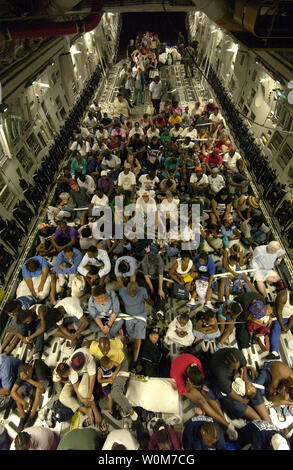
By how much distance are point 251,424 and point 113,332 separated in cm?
208

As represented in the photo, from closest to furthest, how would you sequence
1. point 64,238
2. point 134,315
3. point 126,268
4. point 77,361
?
point 77,361 < point 134,315 < point 126,268 < point 64,238

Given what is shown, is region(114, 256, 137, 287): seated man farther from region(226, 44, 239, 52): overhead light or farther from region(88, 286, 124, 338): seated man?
region(226, 44, 239, 52): overhead light

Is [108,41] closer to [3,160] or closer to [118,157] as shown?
[118,157]

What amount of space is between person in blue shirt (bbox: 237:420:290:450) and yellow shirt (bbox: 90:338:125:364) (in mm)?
1674

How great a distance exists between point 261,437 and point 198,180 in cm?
485

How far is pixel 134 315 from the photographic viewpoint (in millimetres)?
3953

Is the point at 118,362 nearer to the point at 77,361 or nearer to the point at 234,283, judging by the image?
the point at 77,361

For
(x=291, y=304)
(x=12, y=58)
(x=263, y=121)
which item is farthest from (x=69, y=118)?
(x=291, y=304)

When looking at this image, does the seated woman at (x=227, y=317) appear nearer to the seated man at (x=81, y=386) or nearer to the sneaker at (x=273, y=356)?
the sneaker at (x=273, y=356)

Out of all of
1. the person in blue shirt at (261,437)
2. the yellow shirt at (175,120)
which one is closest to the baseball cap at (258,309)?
the person in blue shirt at (261,437)

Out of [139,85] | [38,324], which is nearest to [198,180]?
[38,324]

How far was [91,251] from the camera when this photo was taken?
422cm

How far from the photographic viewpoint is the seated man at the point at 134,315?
12.5 feet

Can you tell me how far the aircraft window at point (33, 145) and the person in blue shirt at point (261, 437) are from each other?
7.36m
